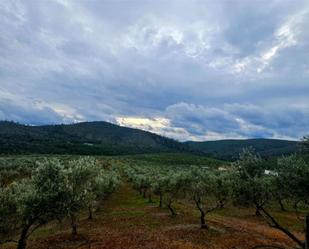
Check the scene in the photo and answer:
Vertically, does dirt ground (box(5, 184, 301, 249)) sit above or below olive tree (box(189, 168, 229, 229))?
below

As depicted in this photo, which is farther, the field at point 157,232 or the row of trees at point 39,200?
the field at point 157,232

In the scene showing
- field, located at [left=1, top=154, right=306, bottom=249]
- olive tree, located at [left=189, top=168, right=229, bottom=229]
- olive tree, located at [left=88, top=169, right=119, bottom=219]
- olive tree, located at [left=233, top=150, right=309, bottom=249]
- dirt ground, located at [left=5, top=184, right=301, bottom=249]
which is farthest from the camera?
olive tree, located at [left=88, top=169, right=119, bottom=219]

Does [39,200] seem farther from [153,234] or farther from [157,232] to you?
[157,232]

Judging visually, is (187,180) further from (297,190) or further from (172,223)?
(297,190)

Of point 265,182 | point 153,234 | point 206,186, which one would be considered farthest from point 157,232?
point 265,182

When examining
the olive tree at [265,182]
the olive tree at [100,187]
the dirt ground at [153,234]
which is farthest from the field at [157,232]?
the olive tree at [265,182]

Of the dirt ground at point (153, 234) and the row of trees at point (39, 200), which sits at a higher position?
the row of trees at point (39, 200)

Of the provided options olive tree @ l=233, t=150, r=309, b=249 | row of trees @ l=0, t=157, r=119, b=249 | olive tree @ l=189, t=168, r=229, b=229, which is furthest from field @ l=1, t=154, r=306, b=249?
olive tree @ l=233, t=150, r=309, b=249

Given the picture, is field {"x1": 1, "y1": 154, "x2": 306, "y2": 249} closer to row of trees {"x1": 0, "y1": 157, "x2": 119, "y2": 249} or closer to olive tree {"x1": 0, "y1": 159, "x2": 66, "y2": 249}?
row of trees {"x1": 0, "y1": 157, "x2": 119, "y2": 249}

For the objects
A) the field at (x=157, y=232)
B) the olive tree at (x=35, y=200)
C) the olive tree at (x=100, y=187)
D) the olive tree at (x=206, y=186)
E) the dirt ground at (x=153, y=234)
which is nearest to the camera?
the olive tree at (x=35, y=200)

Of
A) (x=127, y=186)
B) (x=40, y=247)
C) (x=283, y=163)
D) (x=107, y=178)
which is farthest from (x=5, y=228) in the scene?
(x=127, y=186)

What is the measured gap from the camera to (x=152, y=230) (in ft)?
167

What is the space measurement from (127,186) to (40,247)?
72009 millimetres

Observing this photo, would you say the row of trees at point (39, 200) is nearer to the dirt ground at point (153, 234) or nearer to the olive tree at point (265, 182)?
the dirt ground at point (153, 234)
